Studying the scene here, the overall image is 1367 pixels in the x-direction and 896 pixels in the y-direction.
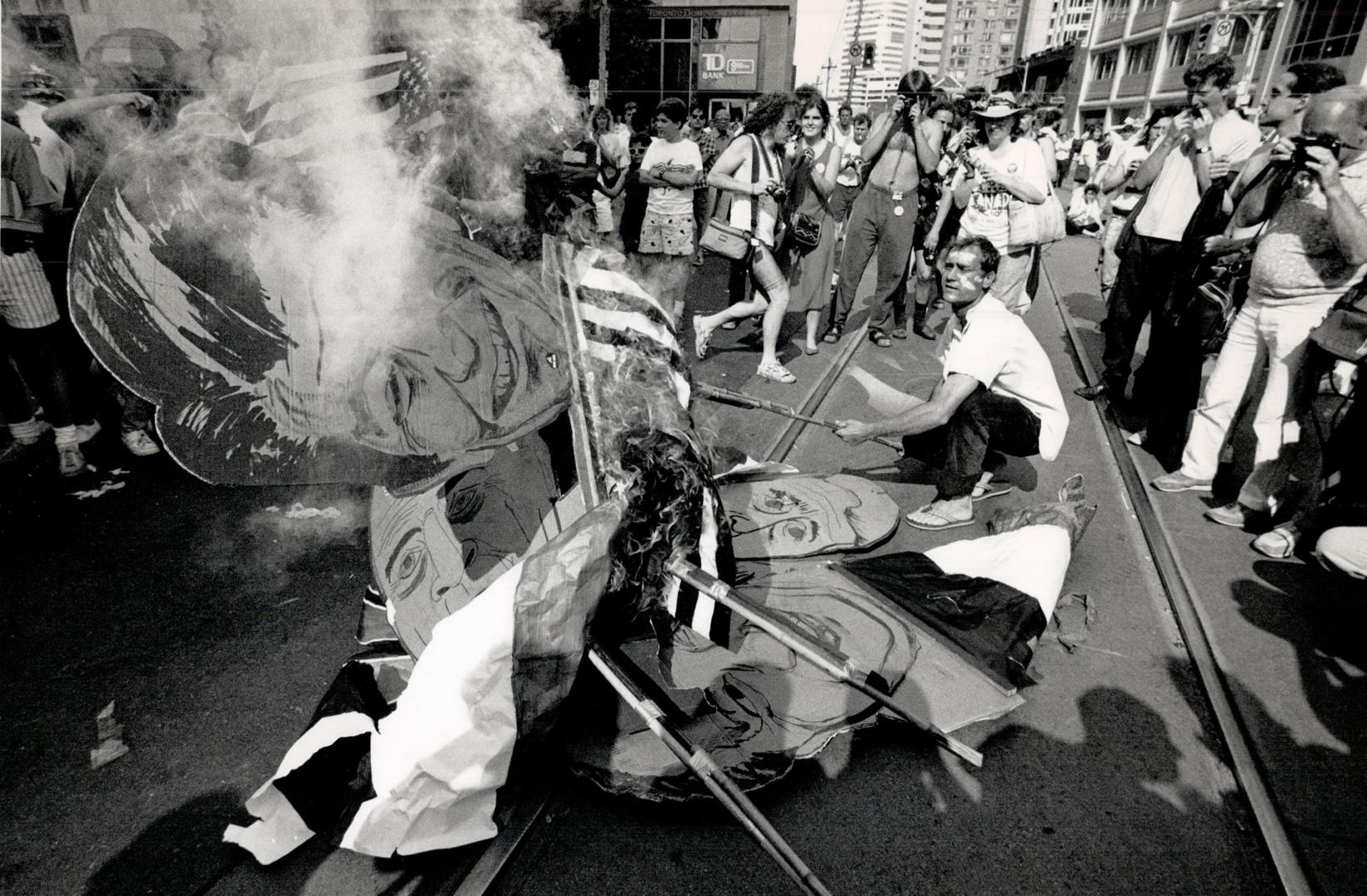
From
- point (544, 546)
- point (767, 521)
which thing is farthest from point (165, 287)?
point (767, 521)

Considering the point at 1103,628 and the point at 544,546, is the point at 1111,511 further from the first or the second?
the point at 544,546

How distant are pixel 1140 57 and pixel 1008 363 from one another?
5456 cm

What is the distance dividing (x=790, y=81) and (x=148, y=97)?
3160 centimetres

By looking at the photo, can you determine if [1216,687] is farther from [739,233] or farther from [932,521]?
[739,233]

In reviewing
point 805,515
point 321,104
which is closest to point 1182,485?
point 805,515

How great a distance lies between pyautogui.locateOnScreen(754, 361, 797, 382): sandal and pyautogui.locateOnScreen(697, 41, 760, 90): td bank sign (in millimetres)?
24421

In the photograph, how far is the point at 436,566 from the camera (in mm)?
2703

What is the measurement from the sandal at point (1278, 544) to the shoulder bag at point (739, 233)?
3866 mm

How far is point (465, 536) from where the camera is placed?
272cm

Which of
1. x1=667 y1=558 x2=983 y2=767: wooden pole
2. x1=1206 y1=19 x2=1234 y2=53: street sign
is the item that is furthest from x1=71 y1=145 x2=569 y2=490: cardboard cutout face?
x1=1206 y1=19 x2=1234 y2=53: street sign

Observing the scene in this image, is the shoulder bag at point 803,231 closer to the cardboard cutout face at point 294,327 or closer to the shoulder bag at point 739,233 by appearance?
the shoulder bag at point 739,233

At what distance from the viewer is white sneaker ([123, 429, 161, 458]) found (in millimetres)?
4672

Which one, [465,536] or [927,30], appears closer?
[465,536]

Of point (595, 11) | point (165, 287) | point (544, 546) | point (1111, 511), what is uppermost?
point (595, 11)
